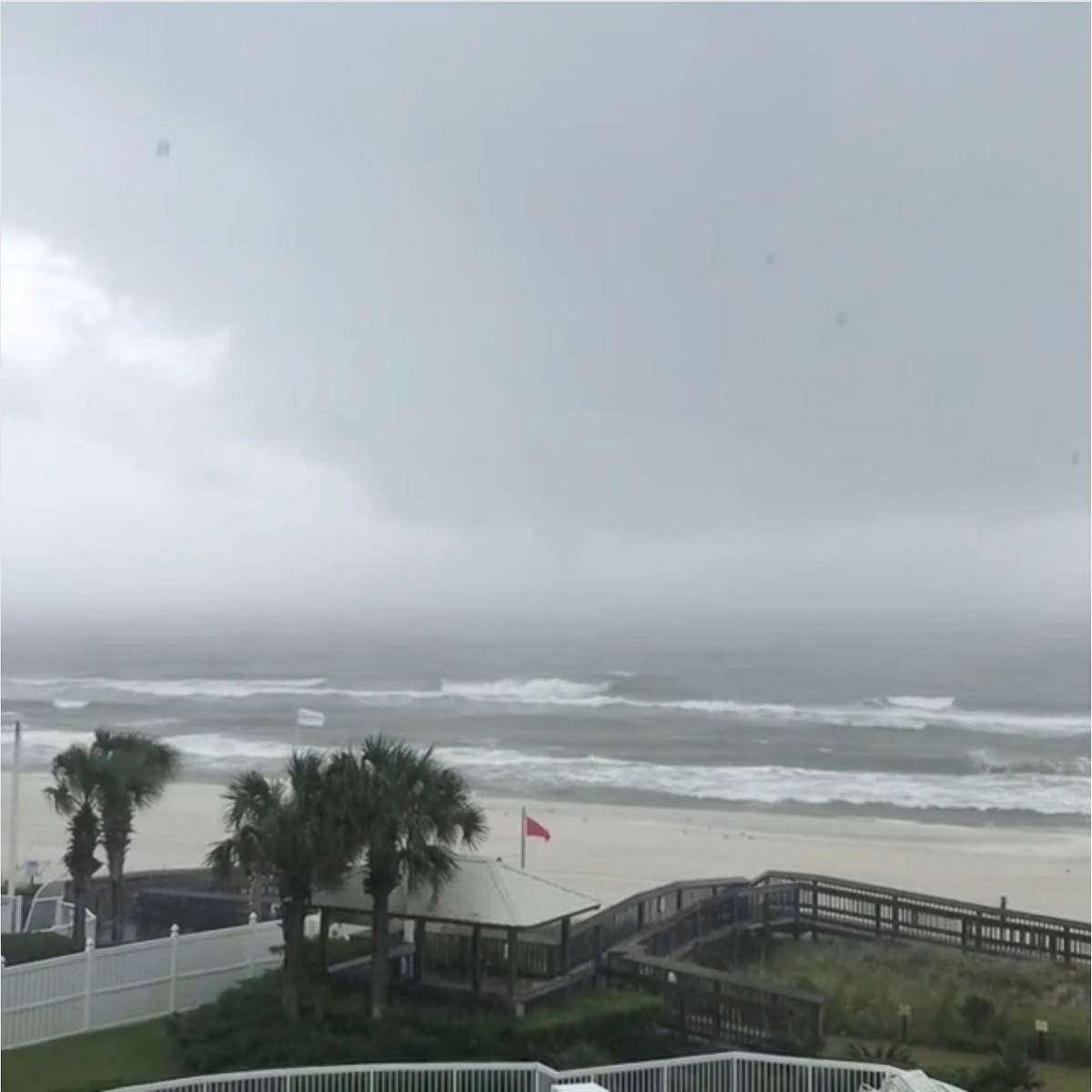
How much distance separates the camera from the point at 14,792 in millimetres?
12055

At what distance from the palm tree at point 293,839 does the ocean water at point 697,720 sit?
6.86 metres

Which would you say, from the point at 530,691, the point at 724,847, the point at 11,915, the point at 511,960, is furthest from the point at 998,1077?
the point at 530,691

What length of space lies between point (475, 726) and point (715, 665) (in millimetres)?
5018

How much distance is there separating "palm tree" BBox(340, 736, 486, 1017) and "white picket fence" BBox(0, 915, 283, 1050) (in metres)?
A: 1.41

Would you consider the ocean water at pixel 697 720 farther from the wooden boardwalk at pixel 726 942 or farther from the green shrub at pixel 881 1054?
the green shrub at pixel 881 1054

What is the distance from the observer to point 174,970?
10.7 meters

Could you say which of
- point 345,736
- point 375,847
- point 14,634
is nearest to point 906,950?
point 375,847

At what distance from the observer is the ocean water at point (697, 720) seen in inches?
715

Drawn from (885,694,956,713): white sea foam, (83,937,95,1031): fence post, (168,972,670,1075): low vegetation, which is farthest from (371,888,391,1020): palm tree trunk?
(885,694,956,713): white sea foam

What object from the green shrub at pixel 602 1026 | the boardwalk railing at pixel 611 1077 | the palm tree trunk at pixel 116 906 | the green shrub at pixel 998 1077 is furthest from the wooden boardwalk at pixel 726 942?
the palm tree trunk at pixel 116 906

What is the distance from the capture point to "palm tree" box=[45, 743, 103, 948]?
1200 centimetres

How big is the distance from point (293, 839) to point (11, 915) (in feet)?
13.7

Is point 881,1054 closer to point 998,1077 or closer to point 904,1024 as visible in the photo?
point 904,1024

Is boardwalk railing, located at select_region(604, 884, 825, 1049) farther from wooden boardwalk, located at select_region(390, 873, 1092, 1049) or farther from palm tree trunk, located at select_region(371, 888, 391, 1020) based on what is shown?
palm tree trunk, located at select_region(371, 888, 391, 1020)
